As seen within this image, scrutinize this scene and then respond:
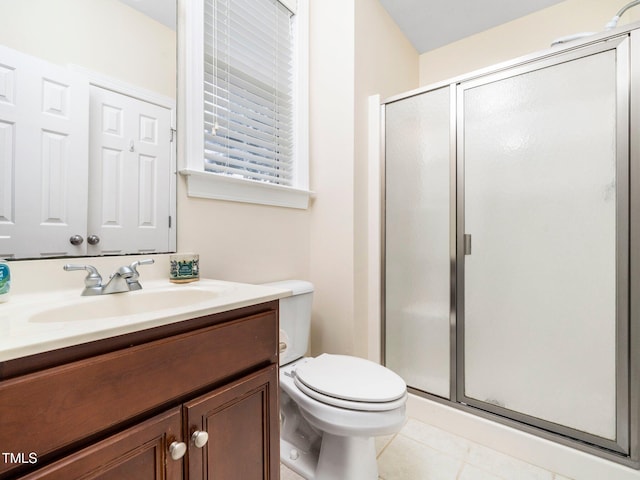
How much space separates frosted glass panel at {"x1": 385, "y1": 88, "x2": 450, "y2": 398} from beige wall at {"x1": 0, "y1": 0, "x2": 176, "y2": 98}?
1202 mm

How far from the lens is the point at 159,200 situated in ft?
3.75

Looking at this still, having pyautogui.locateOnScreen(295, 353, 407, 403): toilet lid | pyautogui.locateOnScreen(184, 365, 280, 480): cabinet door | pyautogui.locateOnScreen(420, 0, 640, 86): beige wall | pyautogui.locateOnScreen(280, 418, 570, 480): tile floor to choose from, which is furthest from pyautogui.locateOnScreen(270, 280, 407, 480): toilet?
pyautogui.locateOnScreen(420, 0, 640, 86): beige wall

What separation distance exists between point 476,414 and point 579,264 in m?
0.85

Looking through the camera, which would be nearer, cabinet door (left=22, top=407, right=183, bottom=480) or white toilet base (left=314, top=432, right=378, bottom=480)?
cabinet door (left=22, top=407, right=183, bottom=480)

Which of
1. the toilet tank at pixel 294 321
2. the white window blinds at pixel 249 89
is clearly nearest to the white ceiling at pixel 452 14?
the white window blinds at pixel 249 89

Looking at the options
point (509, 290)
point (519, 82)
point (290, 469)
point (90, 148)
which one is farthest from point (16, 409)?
point (519, 82)

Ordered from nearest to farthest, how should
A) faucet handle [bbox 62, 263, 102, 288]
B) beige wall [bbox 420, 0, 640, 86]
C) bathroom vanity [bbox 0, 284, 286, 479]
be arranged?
bathroom vanity [bbox 0, 284, 286, 479], faucet handle [bbox 62, 263, 102, 288], beige wall [bbox 420, 0, 640, 86]

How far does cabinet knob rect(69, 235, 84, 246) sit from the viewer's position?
0.93 metres

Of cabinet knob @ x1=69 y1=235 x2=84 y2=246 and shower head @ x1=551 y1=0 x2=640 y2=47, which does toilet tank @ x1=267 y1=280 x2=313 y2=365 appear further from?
shower head @ x1=551 y1=0 x2=640 y2=47

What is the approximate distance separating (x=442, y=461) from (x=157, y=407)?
4.26 ft

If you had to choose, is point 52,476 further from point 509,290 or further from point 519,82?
point 519,82

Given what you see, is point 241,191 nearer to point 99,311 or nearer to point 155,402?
point 99,311

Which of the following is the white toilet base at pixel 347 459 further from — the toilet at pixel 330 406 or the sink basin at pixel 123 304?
the sink basin at pixel 123 304

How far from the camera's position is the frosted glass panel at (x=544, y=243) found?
1.23 meters
